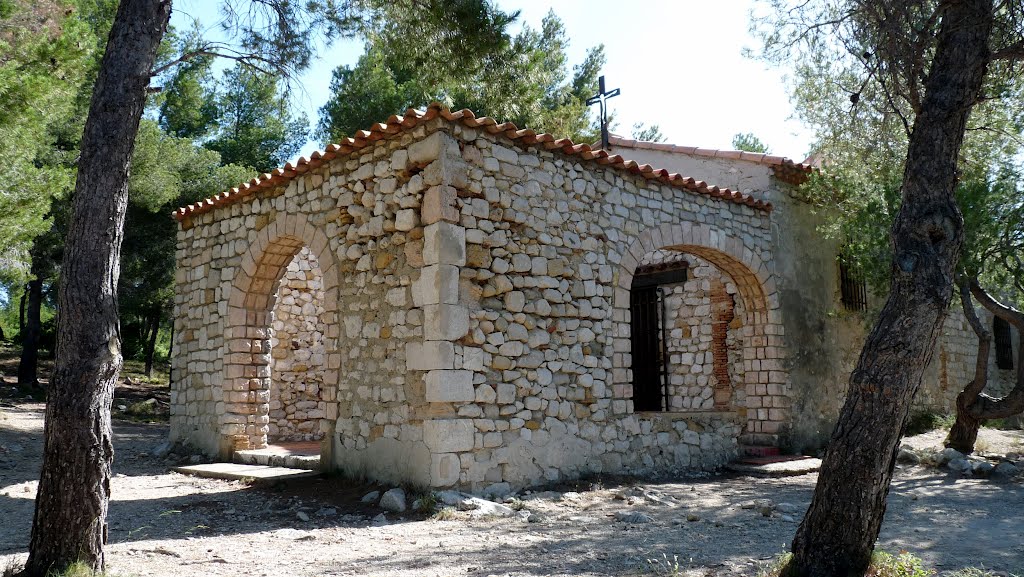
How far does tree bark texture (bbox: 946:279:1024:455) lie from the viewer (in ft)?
29.6

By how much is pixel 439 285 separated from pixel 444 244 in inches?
14.0

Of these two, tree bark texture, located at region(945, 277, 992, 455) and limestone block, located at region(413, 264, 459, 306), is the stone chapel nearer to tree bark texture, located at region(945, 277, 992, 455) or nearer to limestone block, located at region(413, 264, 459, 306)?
limestone block, located at region(413, 264, 459, 306)

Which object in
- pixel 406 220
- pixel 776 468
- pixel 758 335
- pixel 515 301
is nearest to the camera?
pixel 406 220

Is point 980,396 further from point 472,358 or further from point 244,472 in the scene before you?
point 244,472

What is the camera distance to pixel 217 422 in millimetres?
8719

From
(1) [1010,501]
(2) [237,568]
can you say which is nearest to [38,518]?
(2) [237,568]

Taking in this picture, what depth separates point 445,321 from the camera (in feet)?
20.4

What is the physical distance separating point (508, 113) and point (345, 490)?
3910 mm

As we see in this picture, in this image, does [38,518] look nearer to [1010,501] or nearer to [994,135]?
[1010,501]

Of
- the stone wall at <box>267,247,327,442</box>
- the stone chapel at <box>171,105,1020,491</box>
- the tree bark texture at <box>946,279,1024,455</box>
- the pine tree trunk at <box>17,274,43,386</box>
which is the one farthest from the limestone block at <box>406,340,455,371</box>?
the pine tree trunk at <box>17,274,43,386</box>

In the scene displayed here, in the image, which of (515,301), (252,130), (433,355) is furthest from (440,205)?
(252,130)

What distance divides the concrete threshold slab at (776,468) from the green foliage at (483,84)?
468 cm

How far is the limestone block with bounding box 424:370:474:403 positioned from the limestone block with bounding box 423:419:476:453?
0.18 metres

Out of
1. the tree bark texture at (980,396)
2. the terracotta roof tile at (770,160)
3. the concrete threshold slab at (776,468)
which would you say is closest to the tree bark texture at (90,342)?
the concrete threshold slab at (776,468)
